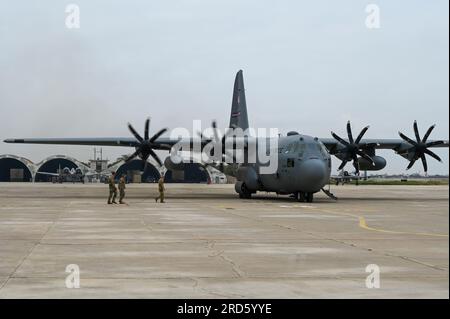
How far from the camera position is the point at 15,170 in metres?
130

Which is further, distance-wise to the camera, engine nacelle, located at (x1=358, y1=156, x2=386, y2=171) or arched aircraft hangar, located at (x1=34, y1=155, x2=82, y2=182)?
arched aircraft hangar, located at (x1=34, y1=155, x2=82, y2=182)

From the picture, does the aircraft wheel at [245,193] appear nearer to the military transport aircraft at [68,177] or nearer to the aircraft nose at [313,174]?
the aircraft nose at [313,174]

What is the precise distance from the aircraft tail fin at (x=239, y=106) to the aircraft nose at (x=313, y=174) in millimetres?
13571

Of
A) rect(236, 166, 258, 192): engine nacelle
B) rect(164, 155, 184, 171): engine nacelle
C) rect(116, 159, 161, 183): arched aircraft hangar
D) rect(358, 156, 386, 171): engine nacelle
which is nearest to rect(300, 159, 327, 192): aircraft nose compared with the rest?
rect(236, 166, 258, 192): engine nacelle

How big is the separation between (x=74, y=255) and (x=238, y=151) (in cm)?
2924

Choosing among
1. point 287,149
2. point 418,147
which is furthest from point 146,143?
point 418,147

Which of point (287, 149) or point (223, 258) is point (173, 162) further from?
point (223, 258)

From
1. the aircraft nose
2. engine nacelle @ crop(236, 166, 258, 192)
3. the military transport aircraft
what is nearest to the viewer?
the aircraft nose

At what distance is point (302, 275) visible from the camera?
1015 centimetres

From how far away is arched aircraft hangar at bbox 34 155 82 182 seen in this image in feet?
427

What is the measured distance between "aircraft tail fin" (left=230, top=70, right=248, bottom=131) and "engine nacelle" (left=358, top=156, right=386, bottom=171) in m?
9.20

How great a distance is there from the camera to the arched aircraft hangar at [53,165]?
427ft

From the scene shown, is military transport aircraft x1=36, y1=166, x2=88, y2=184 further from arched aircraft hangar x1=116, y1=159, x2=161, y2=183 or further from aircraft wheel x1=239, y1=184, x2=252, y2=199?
aircraft wheel x1=239, y1=184, x2=252, y2=199

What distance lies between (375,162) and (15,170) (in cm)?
10188
